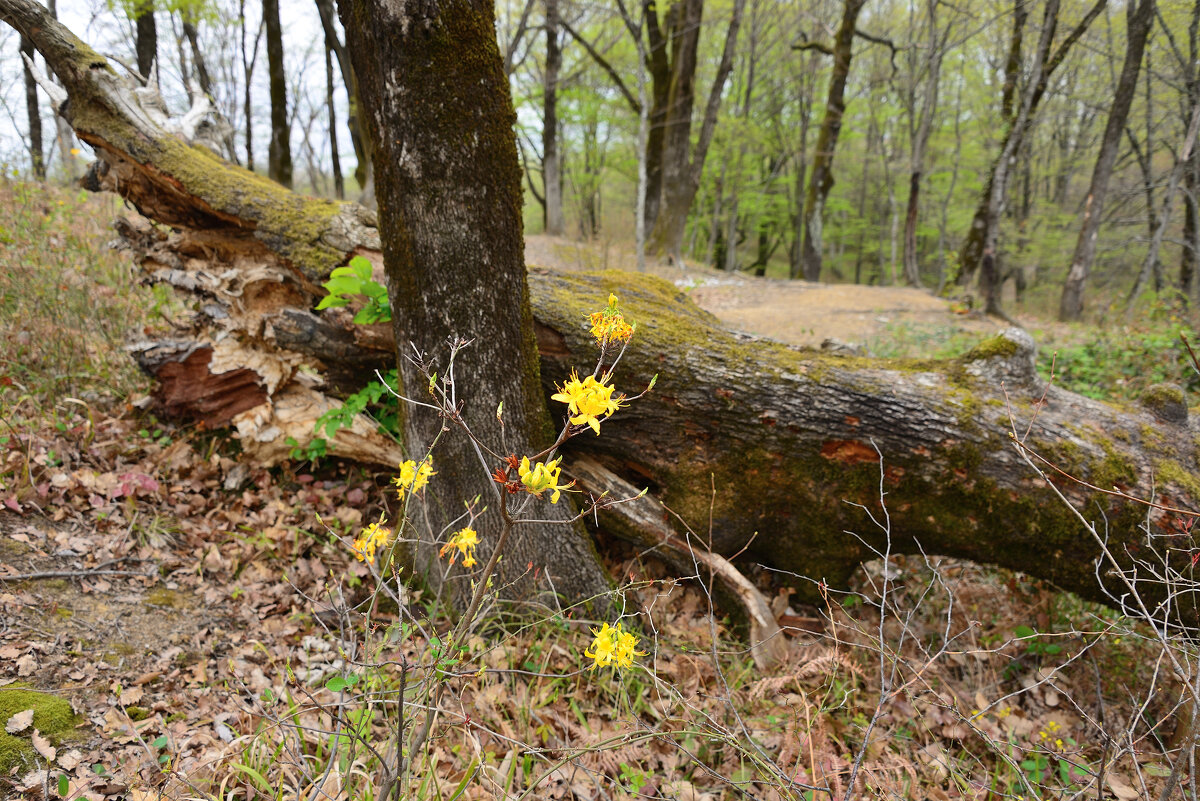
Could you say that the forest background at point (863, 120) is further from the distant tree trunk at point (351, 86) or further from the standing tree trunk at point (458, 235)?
the standing tree trunk at point (458, 235)

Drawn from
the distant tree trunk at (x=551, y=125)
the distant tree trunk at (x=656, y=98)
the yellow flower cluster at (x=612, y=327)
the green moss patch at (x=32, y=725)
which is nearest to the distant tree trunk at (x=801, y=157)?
the distant tree trunk at (x=656, y=98)

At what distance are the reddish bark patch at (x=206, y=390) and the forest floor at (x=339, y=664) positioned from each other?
0.60 feet

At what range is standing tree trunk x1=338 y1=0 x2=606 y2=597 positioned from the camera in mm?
2053

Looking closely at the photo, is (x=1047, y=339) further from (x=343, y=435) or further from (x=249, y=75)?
(x=249, y=75)

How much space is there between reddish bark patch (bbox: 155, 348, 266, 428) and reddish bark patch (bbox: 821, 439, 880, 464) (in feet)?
11.9

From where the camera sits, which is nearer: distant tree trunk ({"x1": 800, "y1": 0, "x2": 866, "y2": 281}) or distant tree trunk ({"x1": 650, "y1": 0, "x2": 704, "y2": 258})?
distant tree trunk ({"x1": 650, "y1": 0, "x2": 704, "y2": 258})

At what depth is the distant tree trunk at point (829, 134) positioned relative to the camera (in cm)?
1198

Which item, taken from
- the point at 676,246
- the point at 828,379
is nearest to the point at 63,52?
the point at 828,379

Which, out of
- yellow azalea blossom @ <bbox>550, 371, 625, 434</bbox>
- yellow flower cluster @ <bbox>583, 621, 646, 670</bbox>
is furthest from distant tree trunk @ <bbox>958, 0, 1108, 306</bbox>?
yellow flower cluster @ <bbox>583, 621, 646, 670</bbox>

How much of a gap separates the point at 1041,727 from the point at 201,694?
400 centimetres

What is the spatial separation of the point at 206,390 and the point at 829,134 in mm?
13891

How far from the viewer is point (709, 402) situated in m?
2.96

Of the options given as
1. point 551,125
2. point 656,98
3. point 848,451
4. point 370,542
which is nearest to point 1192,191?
point 656,98

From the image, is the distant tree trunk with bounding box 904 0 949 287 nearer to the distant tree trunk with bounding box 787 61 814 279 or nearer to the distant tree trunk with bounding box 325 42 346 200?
the distant tree trunk with bounding box 787 61 814 279
